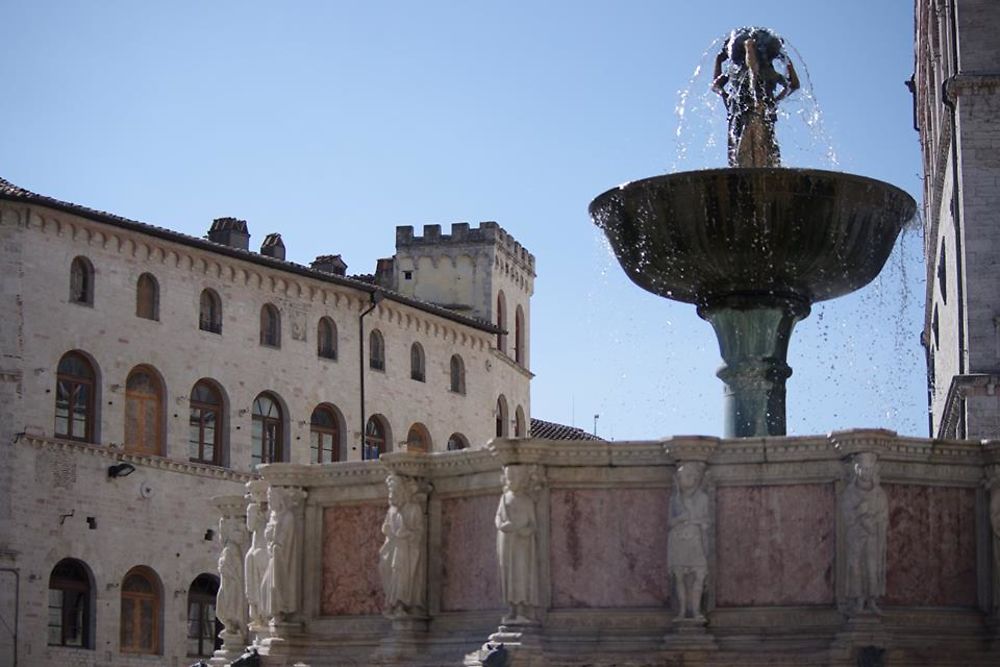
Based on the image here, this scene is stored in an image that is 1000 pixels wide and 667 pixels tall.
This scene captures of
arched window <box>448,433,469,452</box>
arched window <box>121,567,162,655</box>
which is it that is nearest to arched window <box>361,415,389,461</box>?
arched window <box>448,433,469,452</box>

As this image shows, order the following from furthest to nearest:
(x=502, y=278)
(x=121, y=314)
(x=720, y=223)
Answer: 1. (x=502, y=278)
2. (x=121, y=314)
3. (x=720, y=223)

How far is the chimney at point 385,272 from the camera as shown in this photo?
2312 inches

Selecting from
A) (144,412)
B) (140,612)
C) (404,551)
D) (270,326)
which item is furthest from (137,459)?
(404,551)

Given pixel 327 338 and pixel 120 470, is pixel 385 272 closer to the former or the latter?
pixel 327 338

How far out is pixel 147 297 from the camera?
43781 millimetres

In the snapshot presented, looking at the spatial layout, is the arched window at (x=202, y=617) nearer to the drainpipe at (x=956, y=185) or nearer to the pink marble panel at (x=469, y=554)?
the drainpipe at (x=956, y=185)

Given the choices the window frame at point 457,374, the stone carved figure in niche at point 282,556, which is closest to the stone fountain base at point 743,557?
the stone carved figure in niche at point 282,556

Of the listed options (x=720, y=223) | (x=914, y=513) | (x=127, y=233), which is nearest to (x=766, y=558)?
(x=914, y=513)

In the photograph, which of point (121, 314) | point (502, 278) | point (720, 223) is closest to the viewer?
point (720, 223)

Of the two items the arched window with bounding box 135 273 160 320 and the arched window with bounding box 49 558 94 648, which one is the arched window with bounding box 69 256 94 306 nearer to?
the arched window with bounding box 135 273 160 320

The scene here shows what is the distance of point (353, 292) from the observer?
4944cm

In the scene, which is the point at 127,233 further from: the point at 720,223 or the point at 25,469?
the point at 720,223

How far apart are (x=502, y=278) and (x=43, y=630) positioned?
75.3ft

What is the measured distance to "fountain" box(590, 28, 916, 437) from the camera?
17984 millimetres
